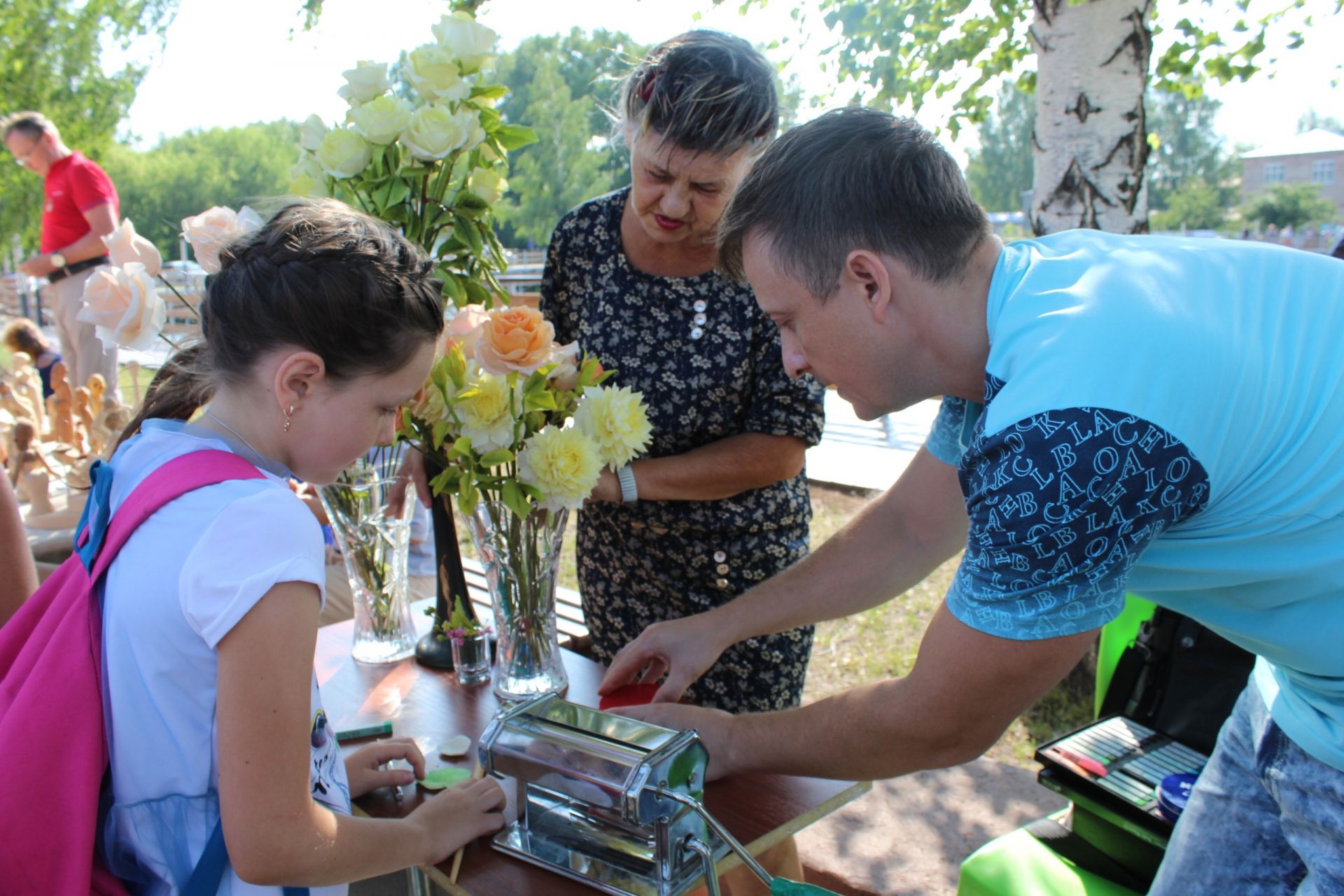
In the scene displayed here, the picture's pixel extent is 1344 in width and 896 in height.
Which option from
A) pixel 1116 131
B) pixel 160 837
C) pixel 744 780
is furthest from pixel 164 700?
pixel 1116 131

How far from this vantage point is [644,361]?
2.04 m

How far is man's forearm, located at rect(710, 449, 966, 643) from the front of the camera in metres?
1.70

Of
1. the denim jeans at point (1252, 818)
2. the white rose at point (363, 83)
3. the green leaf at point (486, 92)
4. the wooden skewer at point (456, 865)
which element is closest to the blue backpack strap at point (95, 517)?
the wooden skewer at point (456, 865)

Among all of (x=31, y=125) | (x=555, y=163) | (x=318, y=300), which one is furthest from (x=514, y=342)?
(x=555, y=163)

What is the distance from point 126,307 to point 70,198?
5884mm

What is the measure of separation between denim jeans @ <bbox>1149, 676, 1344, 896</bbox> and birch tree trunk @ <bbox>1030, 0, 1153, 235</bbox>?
2.28 m

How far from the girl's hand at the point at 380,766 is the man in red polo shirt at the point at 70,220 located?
5700mm

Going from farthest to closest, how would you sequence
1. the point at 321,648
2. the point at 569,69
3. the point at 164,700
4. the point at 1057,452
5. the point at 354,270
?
the point at 569,69, the point at 321,648, the point at 354,270, the point at 164,700, the point at 1057,452

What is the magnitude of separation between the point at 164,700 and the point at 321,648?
88cm

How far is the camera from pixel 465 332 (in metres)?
1.51

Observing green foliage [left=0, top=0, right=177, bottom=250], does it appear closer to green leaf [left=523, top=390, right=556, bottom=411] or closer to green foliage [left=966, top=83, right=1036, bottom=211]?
green leaf [left=523, top=390, right=556, bottom=411]

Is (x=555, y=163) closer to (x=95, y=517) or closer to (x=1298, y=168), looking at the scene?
(x=95, y=517)

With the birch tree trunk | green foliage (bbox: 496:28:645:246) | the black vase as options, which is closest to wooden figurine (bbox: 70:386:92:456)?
the black vase

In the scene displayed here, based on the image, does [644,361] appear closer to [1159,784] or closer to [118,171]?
[1159,784]
